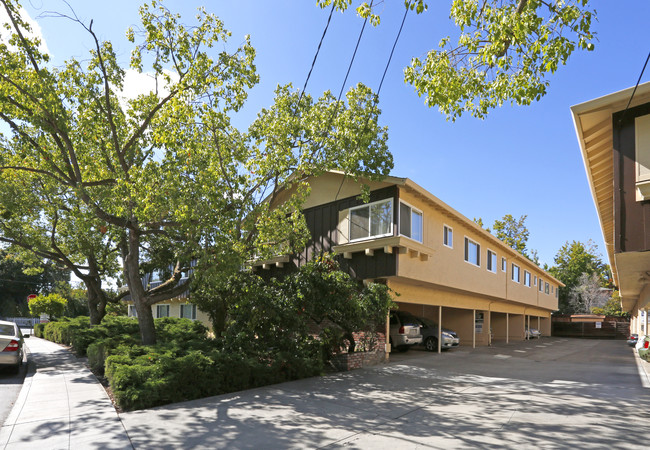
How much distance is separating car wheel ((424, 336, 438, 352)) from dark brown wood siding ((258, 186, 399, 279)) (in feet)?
21.2

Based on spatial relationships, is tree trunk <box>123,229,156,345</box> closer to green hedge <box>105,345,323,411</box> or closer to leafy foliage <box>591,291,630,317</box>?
green hedge <box>105,345,323,411</box>

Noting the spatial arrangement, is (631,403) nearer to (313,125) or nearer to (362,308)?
(362,308)

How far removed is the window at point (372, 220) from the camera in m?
13.8

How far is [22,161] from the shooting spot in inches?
509

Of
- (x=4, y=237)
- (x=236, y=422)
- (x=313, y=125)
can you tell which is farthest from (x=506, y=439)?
(x=4, y=237)

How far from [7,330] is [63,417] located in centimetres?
673

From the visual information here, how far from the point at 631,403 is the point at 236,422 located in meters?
7.62

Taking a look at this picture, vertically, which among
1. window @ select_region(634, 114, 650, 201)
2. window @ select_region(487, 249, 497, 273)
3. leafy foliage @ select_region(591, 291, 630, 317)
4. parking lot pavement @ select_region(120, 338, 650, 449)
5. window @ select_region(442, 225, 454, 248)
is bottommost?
leafy foliage @ select_region(591, 291, 630, 317)

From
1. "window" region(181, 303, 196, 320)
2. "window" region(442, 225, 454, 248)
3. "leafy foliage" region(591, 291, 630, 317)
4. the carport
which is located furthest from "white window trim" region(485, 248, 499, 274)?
"leafy foliage" region(591, 291, 630, 317)

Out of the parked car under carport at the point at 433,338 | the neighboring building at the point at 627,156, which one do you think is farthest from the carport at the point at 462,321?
the neighboring building at the point at 627,156

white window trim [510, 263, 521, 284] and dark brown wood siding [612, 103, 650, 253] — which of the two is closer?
dark brown wood siding [612, 103, 650, 253]

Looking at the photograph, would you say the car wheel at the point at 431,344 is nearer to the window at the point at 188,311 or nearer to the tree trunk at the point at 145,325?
the tree trunk at the point at 145,325

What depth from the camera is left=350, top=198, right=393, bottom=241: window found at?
543 inches

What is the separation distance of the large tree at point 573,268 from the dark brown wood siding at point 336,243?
150ft
